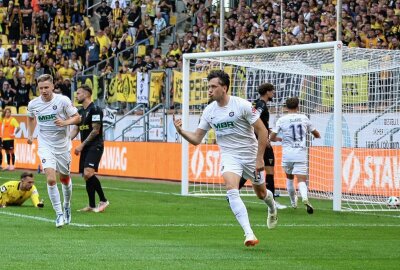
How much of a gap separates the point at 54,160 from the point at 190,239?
3052mm

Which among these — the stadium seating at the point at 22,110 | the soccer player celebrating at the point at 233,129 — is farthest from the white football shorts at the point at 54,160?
the stadium seating at the point at 22,110

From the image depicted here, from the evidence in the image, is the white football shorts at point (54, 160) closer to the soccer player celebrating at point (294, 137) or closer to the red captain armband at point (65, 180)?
the red captain armband at point (65, 180)

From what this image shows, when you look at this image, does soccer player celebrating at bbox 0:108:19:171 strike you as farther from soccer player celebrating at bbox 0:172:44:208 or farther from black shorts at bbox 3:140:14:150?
soccer player celebrating at bbox 0:172:44:208

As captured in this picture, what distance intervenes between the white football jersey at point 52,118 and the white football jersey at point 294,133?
5258 mm

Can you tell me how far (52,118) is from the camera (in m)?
17.0

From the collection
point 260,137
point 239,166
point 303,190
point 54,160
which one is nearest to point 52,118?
point 54,160

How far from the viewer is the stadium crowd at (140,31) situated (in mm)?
30141

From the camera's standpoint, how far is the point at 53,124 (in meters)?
17.0

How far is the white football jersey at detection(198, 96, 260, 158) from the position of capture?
14.2 meters

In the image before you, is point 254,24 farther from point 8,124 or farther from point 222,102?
point 222,102

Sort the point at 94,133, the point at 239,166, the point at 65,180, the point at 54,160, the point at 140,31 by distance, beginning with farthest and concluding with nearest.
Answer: the point at 140,31
the point at 94,133
the point at 65,180
the point at 54,160
the point at 239,166

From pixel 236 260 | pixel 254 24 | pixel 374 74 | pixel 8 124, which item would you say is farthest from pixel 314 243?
pixel 8 124

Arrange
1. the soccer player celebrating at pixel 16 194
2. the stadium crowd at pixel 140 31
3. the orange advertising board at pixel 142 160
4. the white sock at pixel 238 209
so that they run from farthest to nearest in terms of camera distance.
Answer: the orange advertising board at pixel 142 160, the stadium crowd at pixel 140 31, the soccer player celebrating at pixel 16 194, the white sock at pixel 238 209

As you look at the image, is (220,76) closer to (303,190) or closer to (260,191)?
(260,191)
